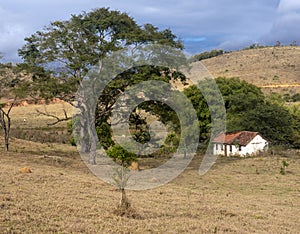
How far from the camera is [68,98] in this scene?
96.8ft

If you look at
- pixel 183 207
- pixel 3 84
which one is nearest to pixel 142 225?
pixel 183 207

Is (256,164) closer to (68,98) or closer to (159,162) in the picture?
(159,162)

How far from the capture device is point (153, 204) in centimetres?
1559

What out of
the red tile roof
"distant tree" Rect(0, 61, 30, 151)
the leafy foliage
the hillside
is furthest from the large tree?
the hillside

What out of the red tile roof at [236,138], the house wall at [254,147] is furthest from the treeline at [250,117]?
the house wall at [254,147]

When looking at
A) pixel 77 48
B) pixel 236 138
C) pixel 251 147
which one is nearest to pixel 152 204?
pixel 77 48

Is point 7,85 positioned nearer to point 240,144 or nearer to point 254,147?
point 240,144

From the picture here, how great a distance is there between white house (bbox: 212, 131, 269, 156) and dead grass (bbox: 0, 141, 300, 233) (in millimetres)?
13529

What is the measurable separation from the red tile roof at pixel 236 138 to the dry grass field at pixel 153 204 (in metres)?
12.9

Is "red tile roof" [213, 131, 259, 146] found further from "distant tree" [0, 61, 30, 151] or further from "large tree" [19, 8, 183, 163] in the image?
"distant tree" [0, 61, 30, 151]

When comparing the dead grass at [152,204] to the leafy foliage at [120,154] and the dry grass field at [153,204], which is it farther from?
the leafy foliage at [120,154]

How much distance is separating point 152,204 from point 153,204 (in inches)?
1.9

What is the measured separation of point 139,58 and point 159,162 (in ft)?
29.0

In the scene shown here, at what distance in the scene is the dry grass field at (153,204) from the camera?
11.2 m
